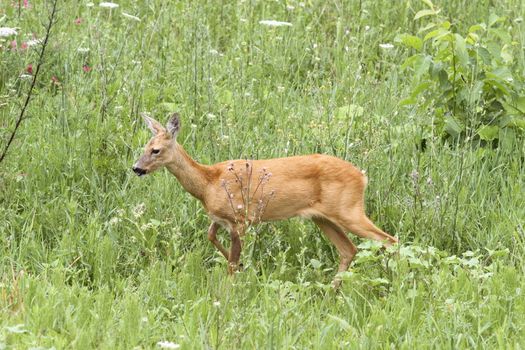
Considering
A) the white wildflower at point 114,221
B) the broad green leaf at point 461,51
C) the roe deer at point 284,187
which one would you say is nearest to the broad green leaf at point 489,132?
the broad green leaf at point 461,51

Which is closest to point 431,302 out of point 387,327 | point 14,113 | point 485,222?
point 387,327

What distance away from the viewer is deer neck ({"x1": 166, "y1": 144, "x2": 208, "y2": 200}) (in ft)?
23.3

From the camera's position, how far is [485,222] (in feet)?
24.4

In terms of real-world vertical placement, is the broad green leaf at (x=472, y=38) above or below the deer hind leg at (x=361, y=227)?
above

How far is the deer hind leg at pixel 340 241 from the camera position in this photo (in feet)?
23.9

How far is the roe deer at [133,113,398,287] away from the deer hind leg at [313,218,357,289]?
11 cm

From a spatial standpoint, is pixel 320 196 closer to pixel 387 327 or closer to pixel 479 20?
pixel 387 327

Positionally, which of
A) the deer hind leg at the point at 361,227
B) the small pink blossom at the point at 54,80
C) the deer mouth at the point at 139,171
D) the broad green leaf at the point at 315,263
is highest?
the deer mouth at the point at 139,171

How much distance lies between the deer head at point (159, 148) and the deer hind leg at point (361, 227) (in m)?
1.13

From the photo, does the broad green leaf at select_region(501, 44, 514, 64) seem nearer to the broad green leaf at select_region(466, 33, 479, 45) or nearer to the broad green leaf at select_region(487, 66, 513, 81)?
the broad green leaf at select_region(466, 33, 479, 45)

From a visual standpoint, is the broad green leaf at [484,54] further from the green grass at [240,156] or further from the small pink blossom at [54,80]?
the small pink blossom at [54,80]

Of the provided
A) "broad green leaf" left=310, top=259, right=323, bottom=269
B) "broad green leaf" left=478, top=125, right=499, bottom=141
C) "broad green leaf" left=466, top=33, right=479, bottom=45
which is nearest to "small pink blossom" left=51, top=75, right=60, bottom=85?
"broad green leaf" left=310, top=259, right=323, bottom=269

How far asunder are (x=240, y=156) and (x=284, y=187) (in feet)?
2.92

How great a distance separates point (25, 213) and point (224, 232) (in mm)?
1287
